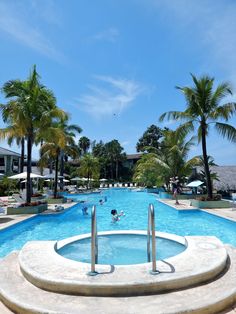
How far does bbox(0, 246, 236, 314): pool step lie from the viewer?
3.64m

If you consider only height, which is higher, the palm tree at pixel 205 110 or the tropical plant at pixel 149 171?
the palm tree at pixel 205 110

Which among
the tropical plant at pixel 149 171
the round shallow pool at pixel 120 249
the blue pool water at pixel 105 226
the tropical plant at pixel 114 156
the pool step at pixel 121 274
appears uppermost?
the tropical plant at pixel 114 156

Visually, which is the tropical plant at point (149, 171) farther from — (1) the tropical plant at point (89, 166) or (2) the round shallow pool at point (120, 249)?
(2) the round shallow pool at point (120, 249)

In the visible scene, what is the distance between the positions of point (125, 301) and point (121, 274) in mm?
672

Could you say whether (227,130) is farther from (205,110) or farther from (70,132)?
(70,132)

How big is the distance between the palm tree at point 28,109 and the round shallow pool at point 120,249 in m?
9.78

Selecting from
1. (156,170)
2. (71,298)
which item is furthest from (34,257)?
(156,170)

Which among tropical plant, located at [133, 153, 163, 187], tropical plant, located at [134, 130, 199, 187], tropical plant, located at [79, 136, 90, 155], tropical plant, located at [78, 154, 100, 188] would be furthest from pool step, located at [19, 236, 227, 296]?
tropical plant, located at [79, 136, 90, 155]

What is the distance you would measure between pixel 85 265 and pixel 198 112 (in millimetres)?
14531

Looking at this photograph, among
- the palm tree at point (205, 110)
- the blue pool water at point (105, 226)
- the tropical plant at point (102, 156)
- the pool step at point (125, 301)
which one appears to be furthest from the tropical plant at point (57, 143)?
the tropical plant at point (102, 156)

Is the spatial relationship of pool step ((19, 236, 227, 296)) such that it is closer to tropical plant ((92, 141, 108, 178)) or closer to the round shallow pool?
the round shallow pool

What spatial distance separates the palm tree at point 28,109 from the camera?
1595 centimetres

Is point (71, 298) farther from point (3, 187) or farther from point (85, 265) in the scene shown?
point (3, 187)

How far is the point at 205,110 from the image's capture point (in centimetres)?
1745
